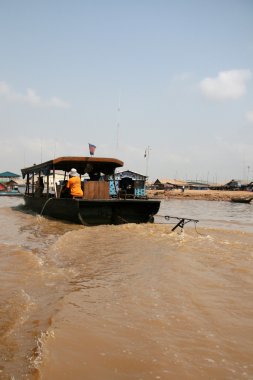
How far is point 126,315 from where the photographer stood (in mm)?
3107

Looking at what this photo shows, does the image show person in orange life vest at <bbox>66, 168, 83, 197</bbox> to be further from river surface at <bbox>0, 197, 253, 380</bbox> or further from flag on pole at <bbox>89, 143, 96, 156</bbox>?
river surface at <bbox>0, 197, 253, 380</bbox>

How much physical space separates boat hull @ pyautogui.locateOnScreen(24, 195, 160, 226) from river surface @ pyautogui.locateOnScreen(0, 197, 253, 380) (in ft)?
12.5

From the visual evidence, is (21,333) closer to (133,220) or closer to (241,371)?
(241,371)

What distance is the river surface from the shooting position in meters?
2.25

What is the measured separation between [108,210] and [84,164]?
8.94ft

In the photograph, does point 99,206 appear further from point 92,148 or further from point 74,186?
point 92,148

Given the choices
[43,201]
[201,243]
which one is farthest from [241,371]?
[43,201]

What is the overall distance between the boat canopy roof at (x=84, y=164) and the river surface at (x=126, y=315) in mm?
5419

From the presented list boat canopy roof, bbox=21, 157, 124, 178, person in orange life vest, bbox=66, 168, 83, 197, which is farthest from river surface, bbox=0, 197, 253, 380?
boat canopy roof, bbox=21, 157, 124, 178

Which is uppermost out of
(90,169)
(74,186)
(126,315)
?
(90,169)

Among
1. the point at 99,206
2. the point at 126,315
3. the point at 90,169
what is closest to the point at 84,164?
the point at 90,169

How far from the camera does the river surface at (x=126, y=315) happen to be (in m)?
2.25

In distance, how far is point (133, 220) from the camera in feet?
34.3

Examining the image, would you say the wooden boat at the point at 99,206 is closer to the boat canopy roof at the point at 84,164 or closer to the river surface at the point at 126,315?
the boat canopy roof at the point at 84,164
